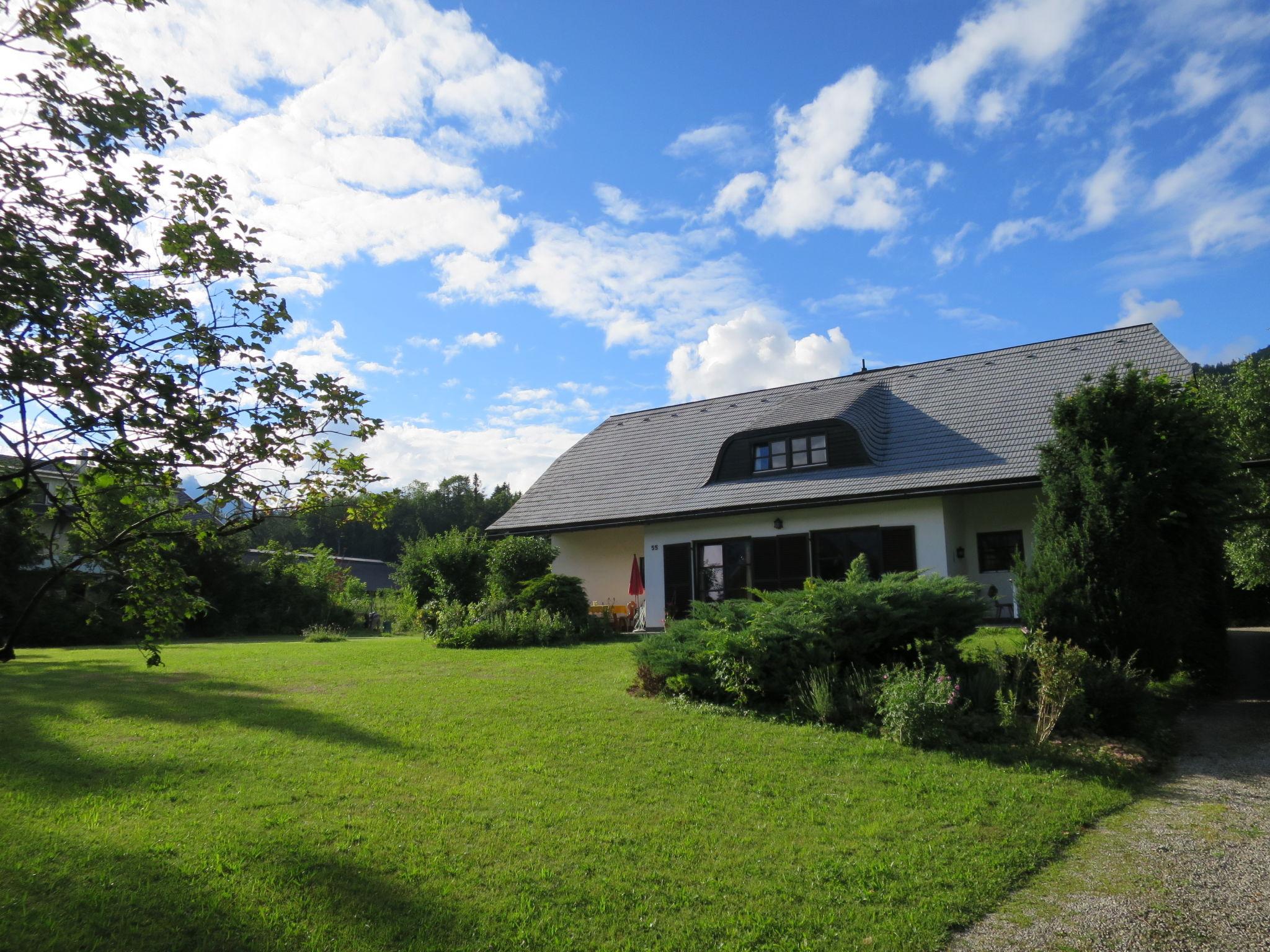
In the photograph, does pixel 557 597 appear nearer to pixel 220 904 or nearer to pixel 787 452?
pixel 787 452

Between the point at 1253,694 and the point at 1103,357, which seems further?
the point at 1103,357

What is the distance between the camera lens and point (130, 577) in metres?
4.59

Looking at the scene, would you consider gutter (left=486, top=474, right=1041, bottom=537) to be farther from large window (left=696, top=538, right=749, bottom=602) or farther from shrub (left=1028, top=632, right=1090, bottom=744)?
shrub (left=1028, top=632, right=1090, bottom=744)

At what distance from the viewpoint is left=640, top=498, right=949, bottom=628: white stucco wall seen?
18.2 metres

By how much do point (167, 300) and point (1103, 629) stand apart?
10.8m

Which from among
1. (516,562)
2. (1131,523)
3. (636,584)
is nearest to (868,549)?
(636,584)

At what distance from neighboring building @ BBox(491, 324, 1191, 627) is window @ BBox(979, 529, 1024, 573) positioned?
3 centimetres

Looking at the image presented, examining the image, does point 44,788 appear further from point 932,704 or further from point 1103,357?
point 1103,357

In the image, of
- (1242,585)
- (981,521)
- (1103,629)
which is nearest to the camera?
(1103,629)

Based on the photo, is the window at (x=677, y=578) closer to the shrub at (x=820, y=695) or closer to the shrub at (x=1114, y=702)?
the shrub at (x=820, y=695)

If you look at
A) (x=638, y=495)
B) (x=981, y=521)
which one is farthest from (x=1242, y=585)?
(x=638, y=495)

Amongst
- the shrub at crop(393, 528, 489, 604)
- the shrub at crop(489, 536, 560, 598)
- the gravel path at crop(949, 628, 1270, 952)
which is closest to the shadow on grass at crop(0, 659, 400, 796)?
the gravel path at crop(949, 628, 1270, 952)

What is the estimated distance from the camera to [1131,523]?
34.4ft

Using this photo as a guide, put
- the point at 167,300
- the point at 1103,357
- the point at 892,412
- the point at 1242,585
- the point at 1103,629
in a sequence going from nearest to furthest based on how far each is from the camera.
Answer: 1. the point at 167,300
2. the point at 1103,629
3. the point at 1103,357
4. the point at 892,412
5. the point at 1242,585
